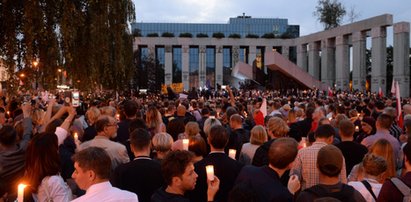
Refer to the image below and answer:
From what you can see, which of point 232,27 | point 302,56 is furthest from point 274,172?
point 232,27

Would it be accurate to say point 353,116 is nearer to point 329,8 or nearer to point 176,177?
point 176,177

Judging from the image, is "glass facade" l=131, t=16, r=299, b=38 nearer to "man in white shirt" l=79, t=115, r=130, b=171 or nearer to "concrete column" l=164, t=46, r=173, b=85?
"concrete column" l=164, t=46, r=173, b=85

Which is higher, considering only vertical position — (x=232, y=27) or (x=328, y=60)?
(x=232, y=27)

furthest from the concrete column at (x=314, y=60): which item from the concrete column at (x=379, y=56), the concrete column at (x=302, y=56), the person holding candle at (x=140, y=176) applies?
the person holding candle at (x=140, y=176)

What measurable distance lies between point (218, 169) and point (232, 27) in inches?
5136

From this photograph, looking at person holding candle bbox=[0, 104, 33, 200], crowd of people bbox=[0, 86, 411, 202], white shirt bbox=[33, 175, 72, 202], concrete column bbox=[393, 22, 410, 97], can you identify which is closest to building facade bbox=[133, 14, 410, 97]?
concrete column bbox=[393, 22, 410, 97]

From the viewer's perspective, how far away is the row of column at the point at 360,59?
45219 mm

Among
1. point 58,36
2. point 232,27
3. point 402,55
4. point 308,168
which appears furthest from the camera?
point 232,27

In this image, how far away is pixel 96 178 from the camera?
161 inches

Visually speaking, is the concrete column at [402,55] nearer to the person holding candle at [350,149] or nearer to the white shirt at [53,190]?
the person holding candle at [350,149]

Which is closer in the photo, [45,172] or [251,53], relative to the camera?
[45,172]

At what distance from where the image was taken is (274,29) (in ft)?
446

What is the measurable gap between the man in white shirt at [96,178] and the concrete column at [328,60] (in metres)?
52.4

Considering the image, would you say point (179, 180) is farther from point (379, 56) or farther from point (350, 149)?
point (379, 56)
